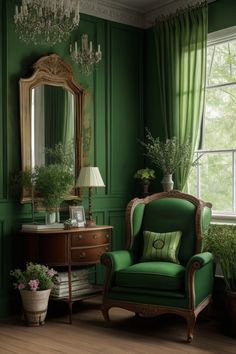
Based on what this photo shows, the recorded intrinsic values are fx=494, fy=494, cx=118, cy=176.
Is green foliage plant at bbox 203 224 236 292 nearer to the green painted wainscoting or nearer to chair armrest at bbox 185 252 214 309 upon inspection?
chair armrest at bbox 185 252 214 309

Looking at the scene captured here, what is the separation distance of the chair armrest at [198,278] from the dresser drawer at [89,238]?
1068 millimetres

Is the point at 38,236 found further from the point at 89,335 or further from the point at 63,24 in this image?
the point at 63,24

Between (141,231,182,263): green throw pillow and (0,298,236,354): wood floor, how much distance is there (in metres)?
0.57

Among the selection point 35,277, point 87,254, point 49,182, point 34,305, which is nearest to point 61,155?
point 49,182

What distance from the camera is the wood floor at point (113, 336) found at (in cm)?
365

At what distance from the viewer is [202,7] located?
5.09m

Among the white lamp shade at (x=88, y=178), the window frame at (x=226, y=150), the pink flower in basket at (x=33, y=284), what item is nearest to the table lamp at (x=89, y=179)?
the white lamp shade at (x=88, y=178)

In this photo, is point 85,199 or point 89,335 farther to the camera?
point 85,199

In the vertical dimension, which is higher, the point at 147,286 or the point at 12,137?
the point at 12,137

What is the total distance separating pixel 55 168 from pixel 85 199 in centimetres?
66

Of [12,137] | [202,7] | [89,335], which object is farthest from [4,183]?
[202,7]

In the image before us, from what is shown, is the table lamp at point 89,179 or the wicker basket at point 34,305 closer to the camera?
the wicker basket at point 34,305

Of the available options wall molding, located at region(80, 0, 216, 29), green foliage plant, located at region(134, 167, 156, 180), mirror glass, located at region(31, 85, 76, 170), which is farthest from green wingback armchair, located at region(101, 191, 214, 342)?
wall molding, located at region(80, 0, 216, 29)

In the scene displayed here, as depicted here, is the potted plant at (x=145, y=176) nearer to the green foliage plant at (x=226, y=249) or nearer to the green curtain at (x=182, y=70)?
the green curtain at (x=182, y=70)
